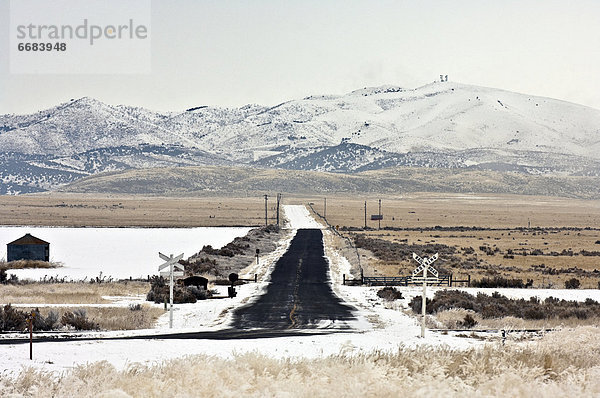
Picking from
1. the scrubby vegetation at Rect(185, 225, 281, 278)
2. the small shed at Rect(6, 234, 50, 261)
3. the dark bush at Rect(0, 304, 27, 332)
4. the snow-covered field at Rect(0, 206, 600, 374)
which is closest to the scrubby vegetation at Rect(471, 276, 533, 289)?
the snow-covered field at Rect(0, 206, 600, 374)

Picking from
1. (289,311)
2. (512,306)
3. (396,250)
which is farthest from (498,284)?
(396,250)

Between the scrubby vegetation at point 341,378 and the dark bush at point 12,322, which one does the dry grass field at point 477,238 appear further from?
the scrubby vegetation at point 341,378

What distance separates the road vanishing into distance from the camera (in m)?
23.7

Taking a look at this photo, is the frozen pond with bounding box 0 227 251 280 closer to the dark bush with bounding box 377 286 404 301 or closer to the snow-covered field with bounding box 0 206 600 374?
the snow-covered field with bounding box 0 206 600 374

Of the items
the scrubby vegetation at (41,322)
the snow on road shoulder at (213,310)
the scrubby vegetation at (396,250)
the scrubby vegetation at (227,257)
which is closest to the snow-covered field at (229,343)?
the snow on road shoulder at (213,310)

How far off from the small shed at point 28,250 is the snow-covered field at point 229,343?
898 inches

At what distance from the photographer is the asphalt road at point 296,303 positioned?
28422 millimetres

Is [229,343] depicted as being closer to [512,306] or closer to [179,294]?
[179,294]

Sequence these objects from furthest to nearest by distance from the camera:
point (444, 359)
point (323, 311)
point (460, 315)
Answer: point (323, 311)
point (460, 315)
point (444, 359)

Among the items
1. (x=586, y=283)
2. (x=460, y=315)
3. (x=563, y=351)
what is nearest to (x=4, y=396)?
(x=563, y=351)

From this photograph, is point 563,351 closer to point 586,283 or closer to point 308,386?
point 308,386

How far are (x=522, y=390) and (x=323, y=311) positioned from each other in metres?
20.5

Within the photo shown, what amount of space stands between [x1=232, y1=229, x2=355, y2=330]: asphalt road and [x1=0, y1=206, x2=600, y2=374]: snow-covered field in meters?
0.79

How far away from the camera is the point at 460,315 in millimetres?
29359
